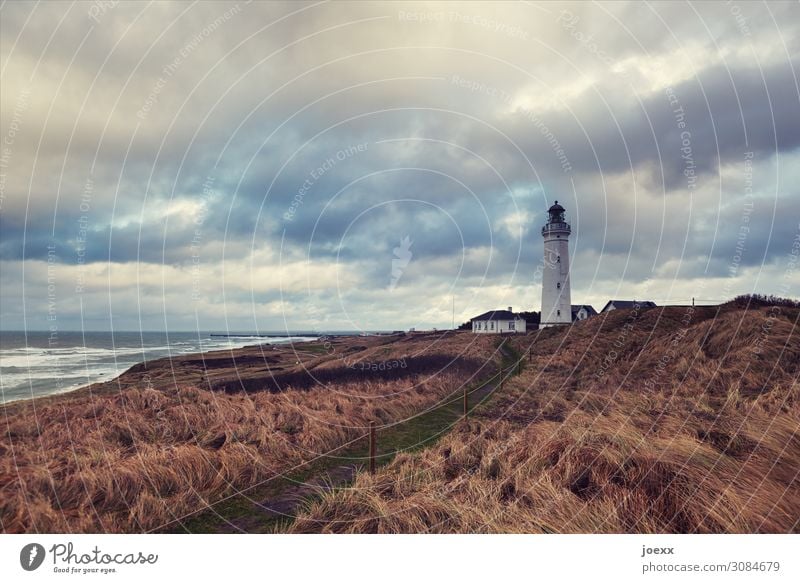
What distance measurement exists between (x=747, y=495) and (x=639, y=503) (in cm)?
144

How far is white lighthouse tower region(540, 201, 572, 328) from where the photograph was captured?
49.3 metres

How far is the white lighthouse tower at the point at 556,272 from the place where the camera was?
4934 cm

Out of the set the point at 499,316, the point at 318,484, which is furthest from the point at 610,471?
the point at 499,316

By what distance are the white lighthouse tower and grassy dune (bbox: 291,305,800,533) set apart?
3852 cm

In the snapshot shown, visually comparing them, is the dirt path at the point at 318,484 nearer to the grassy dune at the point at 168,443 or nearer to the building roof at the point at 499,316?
the grassy dune at the point at 168,443

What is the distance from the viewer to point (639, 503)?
5.15 m

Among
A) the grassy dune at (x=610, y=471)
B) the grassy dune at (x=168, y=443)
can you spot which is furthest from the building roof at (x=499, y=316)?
the grassy dune at (x=610, y=471)

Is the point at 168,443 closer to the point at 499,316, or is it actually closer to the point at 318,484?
the point at 318,484

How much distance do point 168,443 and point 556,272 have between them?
48.9 metres

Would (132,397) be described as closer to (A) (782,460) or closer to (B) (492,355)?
(A) (782,460)

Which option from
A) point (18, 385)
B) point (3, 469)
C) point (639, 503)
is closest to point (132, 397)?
point (3, 469)

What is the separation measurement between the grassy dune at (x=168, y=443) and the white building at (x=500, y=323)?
56.5m

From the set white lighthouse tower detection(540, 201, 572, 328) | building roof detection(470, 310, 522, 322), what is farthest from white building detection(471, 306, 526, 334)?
white lighthouse tower detection(540, 201, 572, 328)

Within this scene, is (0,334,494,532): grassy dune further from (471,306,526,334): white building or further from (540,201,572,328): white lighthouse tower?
(471,306,526,334): white building
